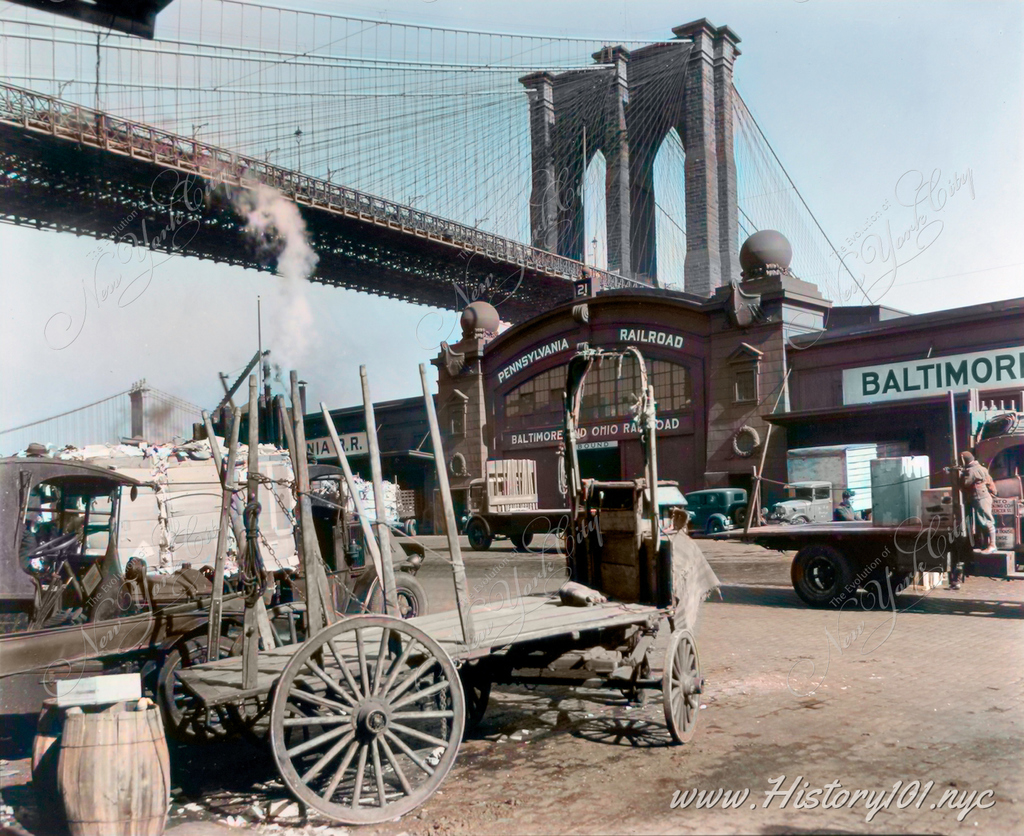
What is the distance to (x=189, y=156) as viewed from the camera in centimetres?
1541

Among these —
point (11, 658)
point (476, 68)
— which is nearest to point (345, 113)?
point (476, 68)

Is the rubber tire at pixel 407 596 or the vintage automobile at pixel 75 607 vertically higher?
the vintage automobile at pixel 75 607

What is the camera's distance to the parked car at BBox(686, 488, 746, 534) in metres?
24.4

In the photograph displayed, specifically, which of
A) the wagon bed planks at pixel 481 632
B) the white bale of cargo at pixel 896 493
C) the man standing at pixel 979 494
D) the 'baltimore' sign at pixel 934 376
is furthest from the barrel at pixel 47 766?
the 'baltimore' sign at pixel 934 376

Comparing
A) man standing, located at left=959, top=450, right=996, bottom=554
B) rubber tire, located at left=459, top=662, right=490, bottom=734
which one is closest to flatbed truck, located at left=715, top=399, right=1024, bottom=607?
man standing, located at left=959, top=450, right=996, bottom=554

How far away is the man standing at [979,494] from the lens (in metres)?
11.1

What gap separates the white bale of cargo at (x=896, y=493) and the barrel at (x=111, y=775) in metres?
10.8

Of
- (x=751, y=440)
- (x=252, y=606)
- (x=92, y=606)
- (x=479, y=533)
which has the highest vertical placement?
(x=751, y=440)

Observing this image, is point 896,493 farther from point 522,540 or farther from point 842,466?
point 522,540

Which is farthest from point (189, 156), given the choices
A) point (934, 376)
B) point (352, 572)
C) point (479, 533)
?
point (934, 376)

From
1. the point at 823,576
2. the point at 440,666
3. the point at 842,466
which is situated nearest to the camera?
the point at 440,666

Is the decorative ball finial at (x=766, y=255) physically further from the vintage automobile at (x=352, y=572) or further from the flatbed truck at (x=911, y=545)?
the vintage automobile at (x=352, y=572)

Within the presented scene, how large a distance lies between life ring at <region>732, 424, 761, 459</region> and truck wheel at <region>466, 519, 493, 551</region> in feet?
27.6

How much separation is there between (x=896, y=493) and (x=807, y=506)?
10438 millimetres
